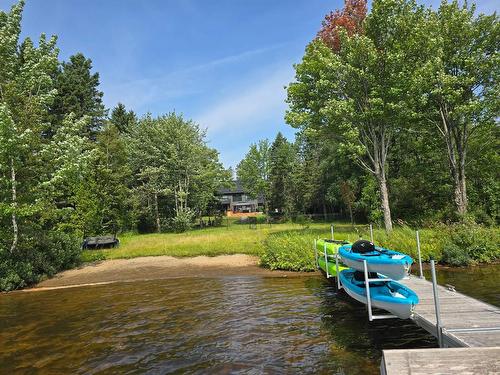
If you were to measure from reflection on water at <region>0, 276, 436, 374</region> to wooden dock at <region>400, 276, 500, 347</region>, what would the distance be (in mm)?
884

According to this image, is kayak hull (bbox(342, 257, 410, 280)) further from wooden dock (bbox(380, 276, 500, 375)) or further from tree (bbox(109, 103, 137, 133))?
tree (bbox(109, 103, 137, 133))

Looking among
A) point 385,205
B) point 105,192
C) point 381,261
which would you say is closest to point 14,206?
point 105,192

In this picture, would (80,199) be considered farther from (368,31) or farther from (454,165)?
(454,165)

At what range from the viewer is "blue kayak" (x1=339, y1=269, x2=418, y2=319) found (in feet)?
26.8

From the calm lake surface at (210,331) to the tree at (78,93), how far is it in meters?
34.4

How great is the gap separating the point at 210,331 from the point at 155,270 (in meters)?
11.4

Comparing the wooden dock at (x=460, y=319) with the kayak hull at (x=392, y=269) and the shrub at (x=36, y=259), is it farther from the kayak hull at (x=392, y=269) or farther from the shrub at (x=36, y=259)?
the shrub at (x=36, y=259)

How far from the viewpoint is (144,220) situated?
1735 inches

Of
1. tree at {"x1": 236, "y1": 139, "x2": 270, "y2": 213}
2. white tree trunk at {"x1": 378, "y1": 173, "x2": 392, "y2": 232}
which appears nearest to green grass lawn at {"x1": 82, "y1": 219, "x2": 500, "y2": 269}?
white tree trunk at {"x1": 378, "y1": 173, "x2": 392, "y2": 232}

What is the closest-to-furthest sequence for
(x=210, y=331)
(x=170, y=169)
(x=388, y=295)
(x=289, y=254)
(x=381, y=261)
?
(x=388, y=295) < (x=381, y=261) < (x=210, y=331) < (x=289, y=254) < (x=170, y=169)

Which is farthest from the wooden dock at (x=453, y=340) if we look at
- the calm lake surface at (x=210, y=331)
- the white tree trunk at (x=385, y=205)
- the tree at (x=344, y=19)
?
the tree at (x=344, y=19)

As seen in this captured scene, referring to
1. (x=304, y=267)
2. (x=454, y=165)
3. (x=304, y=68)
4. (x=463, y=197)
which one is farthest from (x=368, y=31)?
(x=304, y=267)

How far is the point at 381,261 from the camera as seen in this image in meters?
9.12

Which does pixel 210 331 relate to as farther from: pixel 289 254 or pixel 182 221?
pixel 182 221
